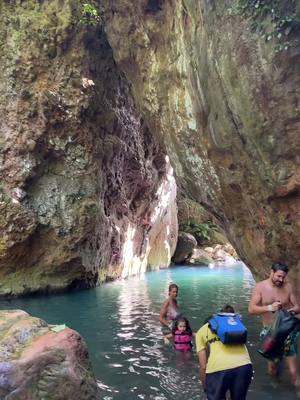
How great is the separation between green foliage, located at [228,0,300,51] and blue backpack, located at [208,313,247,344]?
4.98 m

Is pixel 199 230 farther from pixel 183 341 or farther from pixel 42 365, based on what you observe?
pixel 42 365

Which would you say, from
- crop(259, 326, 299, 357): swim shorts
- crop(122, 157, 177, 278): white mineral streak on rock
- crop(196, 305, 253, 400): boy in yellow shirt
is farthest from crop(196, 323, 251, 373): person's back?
crop(122, 157, 177, 278): white mineral streak on rock

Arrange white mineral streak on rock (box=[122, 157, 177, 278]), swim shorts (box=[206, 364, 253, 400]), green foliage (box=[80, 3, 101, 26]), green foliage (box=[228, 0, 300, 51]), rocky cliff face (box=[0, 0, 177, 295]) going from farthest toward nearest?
white mineral streak on rock (box=[122, 157, 177, 278]) → rocky cliff face (box=[0, 0, 177, 295]) → green foliage (box=[80, 3, 101, 26]) → green foliage (box=[228, 0, 300, 51]) → swim shorts (box=[206, 364, 253, 400])

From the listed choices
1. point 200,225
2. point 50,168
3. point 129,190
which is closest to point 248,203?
point 50,168

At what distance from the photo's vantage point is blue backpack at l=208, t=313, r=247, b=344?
412 centimetres

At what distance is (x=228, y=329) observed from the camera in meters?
4.13

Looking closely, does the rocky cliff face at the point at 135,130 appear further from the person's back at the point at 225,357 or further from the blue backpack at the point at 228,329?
the person's back at the point at 225,357

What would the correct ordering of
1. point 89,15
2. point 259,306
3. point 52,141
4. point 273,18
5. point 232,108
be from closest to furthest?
point 259,306, point 273,18, point 232,108, point 89,15, point 52,141

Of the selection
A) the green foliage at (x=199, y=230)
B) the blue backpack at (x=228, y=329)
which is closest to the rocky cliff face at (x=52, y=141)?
the blue backpack at (x=228, y=329)

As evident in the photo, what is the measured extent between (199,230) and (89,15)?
22.1m

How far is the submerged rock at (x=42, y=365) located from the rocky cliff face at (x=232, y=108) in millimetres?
4909

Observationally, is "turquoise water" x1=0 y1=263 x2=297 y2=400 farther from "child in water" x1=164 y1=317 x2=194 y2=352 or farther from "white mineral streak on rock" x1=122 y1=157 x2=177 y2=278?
"white mineral streak on rock" x1=122 y1=157 x2=177 y2=278

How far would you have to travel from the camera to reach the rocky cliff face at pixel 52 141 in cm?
1489

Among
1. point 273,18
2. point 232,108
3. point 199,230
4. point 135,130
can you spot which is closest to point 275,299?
point 232,108
